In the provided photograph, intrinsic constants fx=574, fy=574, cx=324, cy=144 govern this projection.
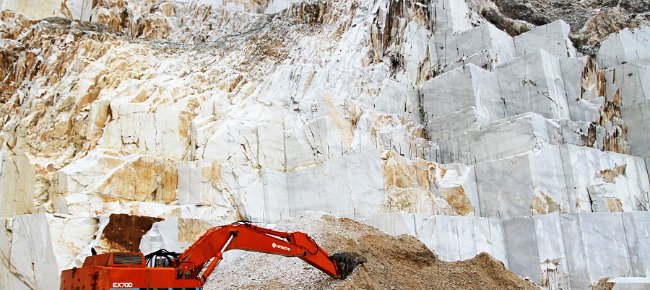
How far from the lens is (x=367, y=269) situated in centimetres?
1395

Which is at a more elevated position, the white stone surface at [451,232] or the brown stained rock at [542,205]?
the brown stained rock at [542,205]

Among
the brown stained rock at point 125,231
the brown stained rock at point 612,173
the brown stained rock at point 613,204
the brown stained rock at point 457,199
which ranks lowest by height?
the brown stained rock at point 125,231

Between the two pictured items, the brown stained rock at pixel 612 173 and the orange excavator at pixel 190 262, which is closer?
the orange excavator at pixel 190 262

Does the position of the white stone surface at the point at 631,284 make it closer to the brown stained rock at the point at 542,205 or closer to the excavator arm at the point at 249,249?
the brown stained rock at the point at 542,205

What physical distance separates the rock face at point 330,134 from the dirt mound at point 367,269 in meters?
2.14

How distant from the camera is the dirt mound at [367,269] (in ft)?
45.5

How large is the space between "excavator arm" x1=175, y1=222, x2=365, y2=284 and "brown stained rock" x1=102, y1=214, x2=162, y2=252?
7.15 metres

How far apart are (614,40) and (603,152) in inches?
462

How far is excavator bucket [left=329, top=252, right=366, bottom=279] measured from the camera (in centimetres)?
1345

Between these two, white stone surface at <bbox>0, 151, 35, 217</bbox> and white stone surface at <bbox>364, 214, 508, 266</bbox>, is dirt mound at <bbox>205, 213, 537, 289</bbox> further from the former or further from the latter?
white stone surface at <bbox>0, 151, 35, 217</bbox>

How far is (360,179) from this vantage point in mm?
21766

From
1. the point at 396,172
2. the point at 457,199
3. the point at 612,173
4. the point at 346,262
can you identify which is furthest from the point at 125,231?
the point at 612,173

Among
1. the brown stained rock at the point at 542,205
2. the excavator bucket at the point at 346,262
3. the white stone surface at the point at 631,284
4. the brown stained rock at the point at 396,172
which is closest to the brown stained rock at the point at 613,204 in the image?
the brown stained rock at the point at 542,205

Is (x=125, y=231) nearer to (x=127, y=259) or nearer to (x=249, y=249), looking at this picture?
(x=249, y=249)
